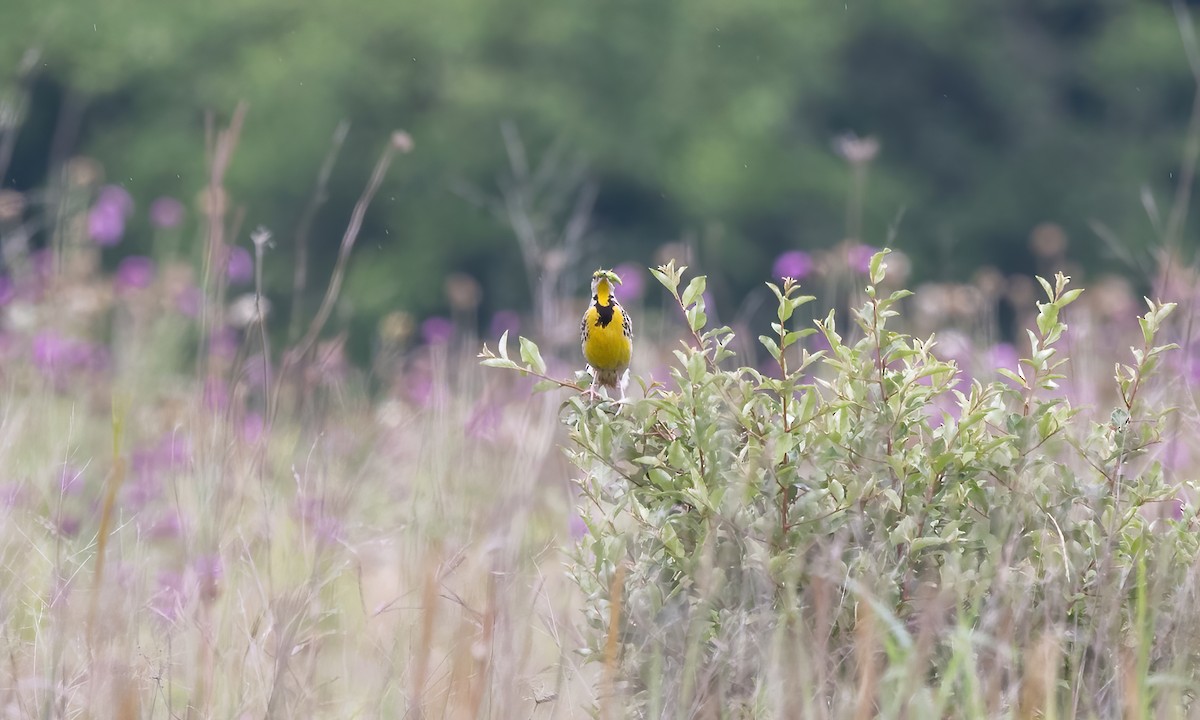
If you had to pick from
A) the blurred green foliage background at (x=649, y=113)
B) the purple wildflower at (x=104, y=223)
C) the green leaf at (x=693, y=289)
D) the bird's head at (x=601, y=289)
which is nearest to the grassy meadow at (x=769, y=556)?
the green leaf at (x=693, y=289)

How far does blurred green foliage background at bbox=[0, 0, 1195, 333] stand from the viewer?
17.2m

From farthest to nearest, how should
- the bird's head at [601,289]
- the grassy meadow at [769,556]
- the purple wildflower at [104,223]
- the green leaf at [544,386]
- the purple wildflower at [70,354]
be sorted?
the purple wildflower at [104,223], the purple wildflower at [70,354], the bird's head at [601,289], the green leaf at [544,386], the grassy meadow at [769,556]

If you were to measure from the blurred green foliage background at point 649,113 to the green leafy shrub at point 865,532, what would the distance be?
14.5 metres

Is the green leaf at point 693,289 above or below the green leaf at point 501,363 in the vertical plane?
above

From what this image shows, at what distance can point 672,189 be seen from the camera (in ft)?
55.8

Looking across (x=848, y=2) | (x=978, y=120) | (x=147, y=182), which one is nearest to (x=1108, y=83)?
(x=978, y=120)

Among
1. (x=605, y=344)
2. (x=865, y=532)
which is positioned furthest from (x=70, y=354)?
(x=865, y=532)

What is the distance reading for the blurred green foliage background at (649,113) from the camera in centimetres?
1723

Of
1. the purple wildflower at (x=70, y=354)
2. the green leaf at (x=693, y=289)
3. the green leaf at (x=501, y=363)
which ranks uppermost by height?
the green leaf at (x=693, y=289)

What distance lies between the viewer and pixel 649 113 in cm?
1755

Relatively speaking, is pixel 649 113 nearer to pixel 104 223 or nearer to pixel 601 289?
pixel 104 223

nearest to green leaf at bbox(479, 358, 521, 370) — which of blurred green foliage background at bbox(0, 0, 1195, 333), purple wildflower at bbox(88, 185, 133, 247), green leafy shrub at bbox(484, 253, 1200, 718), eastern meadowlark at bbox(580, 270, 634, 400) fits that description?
green leafy shrub at bbox(484, 253, 1200, 718)

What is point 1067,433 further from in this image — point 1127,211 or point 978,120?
point 978,120

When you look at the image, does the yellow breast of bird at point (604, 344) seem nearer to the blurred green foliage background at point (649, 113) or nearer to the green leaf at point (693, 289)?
the green leaf at point (693, 289)
